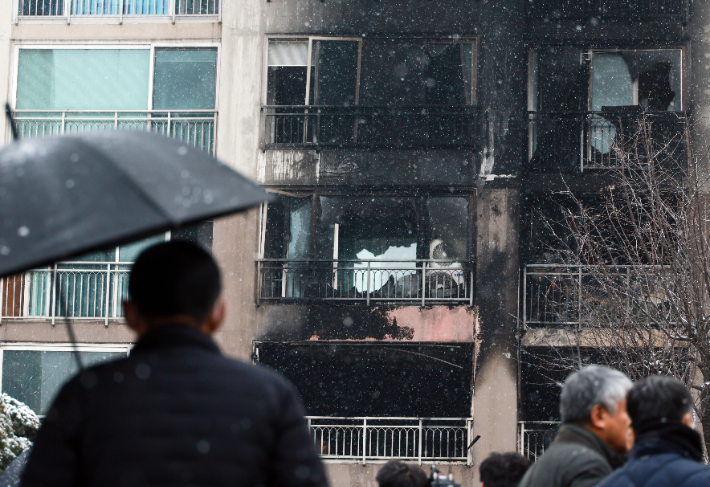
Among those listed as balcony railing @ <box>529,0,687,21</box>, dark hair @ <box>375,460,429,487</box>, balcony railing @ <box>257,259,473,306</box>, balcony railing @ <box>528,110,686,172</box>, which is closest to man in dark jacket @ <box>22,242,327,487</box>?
dark hair @ <box>375,460,429,487</box>

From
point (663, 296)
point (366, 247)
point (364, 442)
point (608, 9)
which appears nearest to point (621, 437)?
point (663, 296)

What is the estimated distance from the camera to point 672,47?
16.9m

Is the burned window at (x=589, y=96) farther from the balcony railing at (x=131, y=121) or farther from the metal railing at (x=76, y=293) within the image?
the metal railing at (x=76, y=293)

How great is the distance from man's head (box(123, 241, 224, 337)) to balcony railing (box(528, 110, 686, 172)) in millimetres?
15032

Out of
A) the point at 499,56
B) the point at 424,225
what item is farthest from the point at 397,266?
the point at 499,56

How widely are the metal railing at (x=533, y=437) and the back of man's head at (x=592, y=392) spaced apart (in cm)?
1305

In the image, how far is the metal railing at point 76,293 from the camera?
1683cm

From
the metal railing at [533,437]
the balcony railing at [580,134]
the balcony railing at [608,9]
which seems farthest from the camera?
→ the balcony railing at [608,9]

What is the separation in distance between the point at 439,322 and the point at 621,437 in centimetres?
1287

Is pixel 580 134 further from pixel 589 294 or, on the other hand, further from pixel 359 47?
pixel 359 47

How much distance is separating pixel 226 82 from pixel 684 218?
30.8ft

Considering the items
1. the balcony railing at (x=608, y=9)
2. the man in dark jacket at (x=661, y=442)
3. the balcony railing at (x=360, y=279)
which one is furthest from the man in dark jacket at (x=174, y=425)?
the balcony railing at (x=608, y=9)

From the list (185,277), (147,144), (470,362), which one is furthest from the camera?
(470,362)

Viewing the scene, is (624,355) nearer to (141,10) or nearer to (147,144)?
(147,144)
